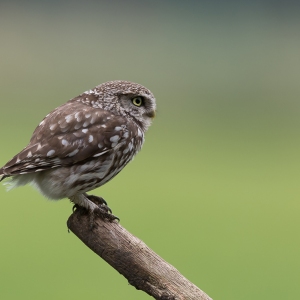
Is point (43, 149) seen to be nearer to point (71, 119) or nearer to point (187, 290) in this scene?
point (71, 119)

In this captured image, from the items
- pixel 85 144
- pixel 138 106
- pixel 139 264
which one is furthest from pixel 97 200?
pixel 139 264

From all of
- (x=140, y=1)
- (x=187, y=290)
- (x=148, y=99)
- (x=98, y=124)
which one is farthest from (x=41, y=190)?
(x=140, y=1)

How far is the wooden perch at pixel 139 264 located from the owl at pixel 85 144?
0.16 meters

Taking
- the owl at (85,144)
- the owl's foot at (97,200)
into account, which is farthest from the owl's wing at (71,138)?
the owl's foot at (97,200)

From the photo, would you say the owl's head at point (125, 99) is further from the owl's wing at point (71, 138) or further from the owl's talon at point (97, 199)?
the owl's talon at point (97, 199)

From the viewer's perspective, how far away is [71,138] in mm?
3500

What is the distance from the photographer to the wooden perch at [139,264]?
312 cm

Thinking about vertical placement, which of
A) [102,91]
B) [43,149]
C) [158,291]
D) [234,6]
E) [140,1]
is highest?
[234,6]

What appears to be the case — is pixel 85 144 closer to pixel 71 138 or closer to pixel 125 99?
pixel 71 138

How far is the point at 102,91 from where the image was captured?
12.2 ft

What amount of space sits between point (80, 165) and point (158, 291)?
737 millimetres

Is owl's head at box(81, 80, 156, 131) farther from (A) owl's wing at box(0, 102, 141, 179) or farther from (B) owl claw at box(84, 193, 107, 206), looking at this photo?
(B) owl claw at box(84, 193, 107, 206)

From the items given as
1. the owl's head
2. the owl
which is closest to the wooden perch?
the owl

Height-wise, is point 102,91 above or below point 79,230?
above
